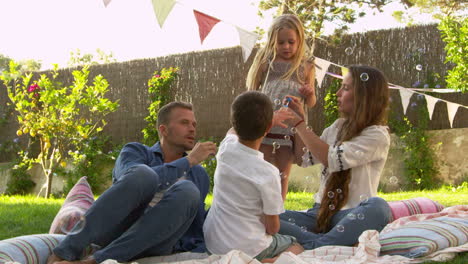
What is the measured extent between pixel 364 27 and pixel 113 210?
652 centimetres

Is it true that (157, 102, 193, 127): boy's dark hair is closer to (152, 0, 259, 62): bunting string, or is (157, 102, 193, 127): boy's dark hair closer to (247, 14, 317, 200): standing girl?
(152, 0, 259, 62): bunting string

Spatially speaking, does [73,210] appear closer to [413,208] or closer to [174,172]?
[174,172]

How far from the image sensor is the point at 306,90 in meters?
3.64

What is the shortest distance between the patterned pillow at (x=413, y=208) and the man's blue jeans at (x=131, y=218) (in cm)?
155

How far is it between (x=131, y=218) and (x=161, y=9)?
134cm

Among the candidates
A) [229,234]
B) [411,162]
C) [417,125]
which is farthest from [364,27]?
[229,234]

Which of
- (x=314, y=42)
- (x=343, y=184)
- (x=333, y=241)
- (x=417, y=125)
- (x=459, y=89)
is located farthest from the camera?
(x=314, y=42)

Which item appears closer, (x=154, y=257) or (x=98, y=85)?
(x=154, y=257)

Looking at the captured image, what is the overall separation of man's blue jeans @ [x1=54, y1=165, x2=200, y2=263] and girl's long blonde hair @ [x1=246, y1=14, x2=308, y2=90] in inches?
63.3

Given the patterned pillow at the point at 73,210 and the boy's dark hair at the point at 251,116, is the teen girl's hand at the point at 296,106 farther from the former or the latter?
the patterned pillow at the point at 73,210

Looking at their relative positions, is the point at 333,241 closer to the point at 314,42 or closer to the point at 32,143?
the point at 314,42

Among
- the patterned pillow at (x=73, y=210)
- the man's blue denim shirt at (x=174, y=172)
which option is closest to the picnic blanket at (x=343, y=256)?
the man's blue denim shirt at (x=174, y=172)

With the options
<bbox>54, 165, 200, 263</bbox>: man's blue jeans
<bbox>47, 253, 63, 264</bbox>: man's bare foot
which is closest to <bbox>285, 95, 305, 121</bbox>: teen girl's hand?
<bbox>54, 165, 200, 263</bbox>: man's blue jeans

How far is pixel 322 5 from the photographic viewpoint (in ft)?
28.4
